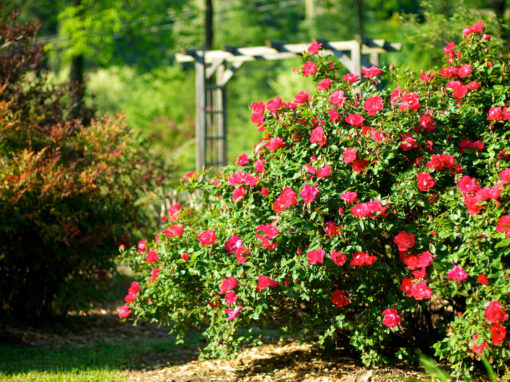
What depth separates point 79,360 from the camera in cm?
458

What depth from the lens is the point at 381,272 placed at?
11.1 ft

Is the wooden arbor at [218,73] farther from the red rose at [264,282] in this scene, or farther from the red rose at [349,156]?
the red rose at [264,282]

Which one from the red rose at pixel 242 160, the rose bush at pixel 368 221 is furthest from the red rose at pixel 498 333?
the red rose at pixel 242 160

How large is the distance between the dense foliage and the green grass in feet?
2.25

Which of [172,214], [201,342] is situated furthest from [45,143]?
[201,342]

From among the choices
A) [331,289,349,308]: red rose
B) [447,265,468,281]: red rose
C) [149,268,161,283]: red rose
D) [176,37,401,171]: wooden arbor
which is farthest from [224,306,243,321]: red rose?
[176,37,401,171]: wooden arbor

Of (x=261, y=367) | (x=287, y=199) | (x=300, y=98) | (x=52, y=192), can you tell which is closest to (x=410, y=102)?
(x=300, y=98)

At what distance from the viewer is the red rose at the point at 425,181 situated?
316cm

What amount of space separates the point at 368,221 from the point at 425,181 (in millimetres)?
374

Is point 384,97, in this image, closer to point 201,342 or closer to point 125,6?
point 201,342

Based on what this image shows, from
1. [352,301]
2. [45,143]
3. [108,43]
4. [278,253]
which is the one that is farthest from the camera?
[108,43]

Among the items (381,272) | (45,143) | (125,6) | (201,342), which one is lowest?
(201,342)

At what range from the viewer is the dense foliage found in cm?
490

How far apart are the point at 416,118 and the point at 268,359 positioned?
6.60 ft
